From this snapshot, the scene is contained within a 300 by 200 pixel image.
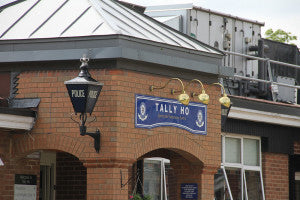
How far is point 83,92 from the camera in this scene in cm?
1334

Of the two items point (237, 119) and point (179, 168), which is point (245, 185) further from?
point (179, 168)

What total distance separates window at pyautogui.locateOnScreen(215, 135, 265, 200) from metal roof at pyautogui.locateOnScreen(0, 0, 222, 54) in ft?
13.2

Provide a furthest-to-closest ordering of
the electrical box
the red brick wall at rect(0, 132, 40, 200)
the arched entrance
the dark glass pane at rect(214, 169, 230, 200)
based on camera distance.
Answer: the electrical box < the dark glass pane at rect(214, 169, 230, 200) < the arched entrance < the red brick wall at rect(0, 132, 40, 200)

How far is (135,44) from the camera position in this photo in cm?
1412

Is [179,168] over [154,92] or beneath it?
beneath

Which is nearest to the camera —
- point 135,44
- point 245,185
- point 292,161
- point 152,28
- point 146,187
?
point 135,44

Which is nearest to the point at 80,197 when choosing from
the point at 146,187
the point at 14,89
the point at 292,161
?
the point at 146,187

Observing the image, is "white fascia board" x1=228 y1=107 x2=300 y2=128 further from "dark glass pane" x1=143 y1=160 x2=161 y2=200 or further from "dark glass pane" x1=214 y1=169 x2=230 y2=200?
"dark glass pane" x1=143 y1=160 x2=161 y2=200

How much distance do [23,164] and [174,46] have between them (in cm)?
341

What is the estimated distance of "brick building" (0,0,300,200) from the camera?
1380 centimetres

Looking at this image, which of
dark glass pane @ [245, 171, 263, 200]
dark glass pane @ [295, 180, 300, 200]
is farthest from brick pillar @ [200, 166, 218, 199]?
dark glass pane @ [295, 180, 300, 200]

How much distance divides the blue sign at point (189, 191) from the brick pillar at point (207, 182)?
141 mm

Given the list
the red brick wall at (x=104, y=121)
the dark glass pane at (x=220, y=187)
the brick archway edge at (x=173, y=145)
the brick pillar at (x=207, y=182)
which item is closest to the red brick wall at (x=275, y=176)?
the dark glass pane at (x=220, y=187)

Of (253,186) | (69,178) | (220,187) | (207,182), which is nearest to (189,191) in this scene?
(207,182)
